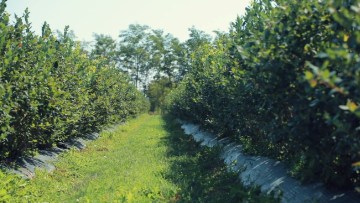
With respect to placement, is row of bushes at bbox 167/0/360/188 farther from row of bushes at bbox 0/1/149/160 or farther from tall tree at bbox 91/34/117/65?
tall tree at bbox 91/34/117/65

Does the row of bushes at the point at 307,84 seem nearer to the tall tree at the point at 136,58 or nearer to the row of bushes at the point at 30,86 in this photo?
the row of bushes at the point at 30,86

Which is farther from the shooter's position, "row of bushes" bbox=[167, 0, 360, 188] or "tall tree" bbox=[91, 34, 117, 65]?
"tall tree" bbox=[91, 34, 117, 65]

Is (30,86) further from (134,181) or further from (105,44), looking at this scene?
(105,44)

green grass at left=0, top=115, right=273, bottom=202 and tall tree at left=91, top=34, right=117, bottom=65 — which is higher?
tall tree at left=91, top=34, right=117, bottom=65

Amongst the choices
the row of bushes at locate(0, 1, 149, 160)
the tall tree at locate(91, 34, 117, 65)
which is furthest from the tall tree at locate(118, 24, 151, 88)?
the row of bushes at locate(0, 1, 149, 160)

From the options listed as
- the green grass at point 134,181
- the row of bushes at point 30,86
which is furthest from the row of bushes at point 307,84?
the row of bushes at point 30,86

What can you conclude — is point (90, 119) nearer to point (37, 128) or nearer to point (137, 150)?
point (137, 150)

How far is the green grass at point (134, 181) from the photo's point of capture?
8070 mm

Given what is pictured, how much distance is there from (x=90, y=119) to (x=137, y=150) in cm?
384

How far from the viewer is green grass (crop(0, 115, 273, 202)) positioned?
8.07 m

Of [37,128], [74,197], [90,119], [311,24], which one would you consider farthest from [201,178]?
[90,119]

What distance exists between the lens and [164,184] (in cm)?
923

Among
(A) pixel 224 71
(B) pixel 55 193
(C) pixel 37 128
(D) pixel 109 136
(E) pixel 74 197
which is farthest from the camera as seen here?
(D) pixel 109 136

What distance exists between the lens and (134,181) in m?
9.59
